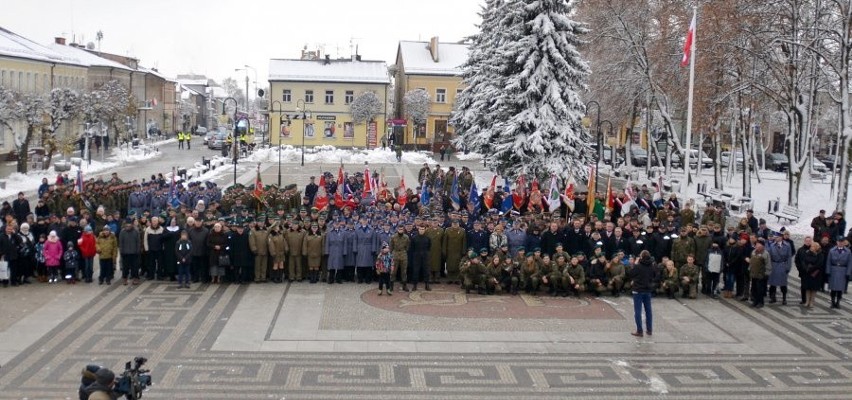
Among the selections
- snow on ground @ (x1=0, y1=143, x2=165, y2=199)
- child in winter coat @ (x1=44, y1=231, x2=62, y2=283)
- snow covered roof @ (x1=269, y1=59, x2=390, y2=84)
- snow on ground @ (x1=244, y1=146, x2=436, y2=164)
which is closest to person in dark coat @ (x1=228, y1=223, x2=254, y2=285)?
child in winter coat @ (x1=44, y1=231, x2=62, y2=283)

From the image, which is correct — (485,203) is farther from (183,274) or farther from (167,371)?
(167,371)

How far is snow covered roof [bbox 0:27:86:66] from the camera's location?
51631 millimetres

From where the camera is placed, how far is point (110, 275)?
1822 cm

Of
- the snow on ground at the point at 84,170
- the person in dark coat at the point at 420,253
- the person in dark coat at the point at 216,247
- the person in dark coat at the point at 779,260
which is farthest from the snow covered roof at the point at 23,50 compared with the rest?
the person in dark coat at the point at 779,260

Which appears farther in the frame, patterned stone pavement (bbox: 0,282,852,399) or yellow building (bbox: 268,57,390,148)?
yellow building (bbox: 268,57,390,148)

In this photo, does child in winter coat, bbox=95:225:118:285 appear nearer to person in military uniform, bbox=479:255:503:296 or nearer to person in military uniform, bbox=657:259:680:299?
person in military uniform, bbox=479:255:503:296

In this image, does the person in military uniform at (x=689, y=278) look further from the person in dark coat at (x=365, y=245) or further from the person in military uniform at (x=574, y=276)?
the person in dark coat at (x=365, y=245)

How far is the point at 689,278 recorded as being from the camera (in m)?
18.0

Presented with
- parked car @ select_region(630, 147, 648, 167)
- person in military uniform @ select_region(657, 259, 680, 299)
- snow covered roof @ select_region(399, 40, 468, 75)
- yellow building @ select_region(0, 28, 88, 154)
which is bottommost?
person in military uniform @ select_region(657, 259, 680, 299)

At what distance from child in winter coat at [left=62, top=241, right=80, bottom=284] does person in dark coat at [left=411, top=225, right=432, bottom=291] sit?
280 inches

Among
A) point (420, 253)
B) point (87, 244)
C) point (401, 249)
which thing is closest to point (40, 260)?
point (87, 244)

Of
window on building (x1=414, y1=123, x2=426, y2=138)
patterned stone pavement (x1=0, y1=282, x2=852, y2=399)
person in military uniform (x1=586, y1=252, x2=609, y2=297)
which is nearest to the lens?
patterned stone pavement (x1=0, y1=282, x2=852, y2=399)

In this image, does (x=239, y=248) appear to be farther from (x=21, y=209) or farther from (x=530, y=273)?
(x=21, y=209)

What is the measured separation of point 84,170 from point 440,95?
34.8m
